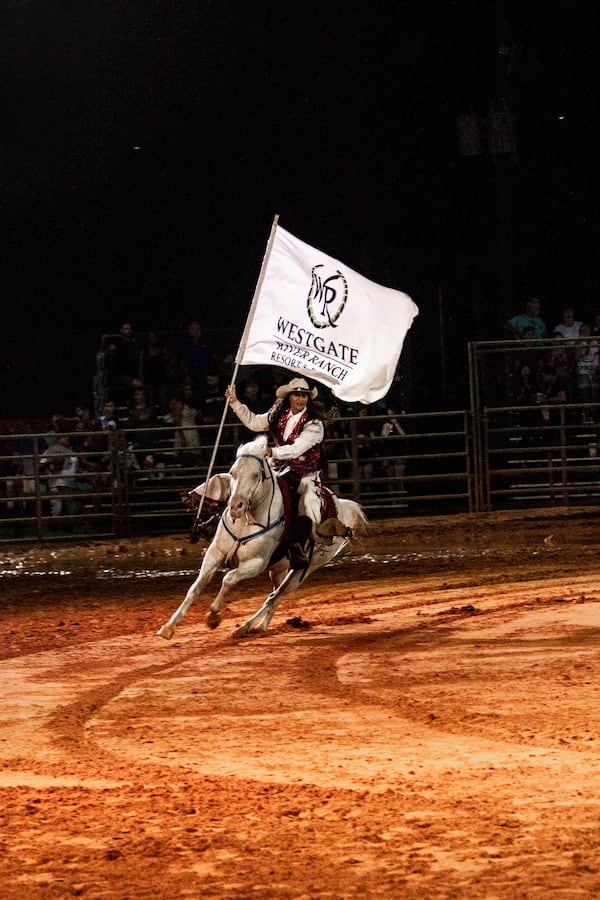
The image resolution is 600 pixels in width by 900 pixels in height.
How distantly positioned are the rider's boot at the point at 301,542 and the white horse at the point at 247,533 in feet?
0.24

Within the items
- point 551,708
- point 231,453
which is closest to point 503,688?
point 551,708

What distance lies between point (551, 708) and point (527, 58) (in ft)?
63.5

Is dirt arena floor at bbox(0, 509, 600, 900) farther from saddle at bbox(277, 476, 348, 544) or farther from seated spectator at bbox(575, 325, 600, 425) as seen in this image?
seated spectator at bbox(575, 325, 600, 425)

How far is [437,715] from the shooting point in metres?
6.85

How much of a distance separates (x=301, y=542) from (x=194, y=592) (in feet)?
3.91

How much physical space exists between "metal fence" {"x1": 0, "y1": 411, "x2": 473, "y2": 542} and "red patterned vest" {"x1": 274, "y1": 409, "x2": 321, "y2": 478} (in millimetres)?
8291

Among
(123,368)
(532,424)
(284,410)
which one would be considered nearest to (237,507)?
(284,410)

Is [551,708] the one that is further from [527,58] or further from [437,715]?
[527,58]

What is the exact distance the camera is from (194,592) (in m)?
9.66

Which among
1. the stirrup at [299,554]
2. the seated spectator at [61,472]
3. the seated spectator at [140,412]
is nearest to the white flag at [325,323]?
the stirrup at [299,554]

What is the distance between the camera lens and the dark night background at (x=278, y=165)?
67.0 ft

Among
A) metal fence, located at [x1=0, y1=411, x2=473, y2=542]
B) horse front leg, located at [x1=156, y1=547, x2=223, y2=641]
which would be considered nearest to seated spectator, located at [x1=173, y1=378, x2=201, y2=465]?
metal fence, located at [x1=0, y1=411, x2=473, y2=542]

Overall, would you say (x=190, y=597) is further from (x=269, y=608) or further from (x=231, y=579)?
(x=269, y=608)

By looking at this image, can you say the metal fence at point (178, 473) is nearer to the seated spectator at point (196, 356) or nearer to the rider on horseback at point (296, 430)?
the seated spectator at point (196, 356)
